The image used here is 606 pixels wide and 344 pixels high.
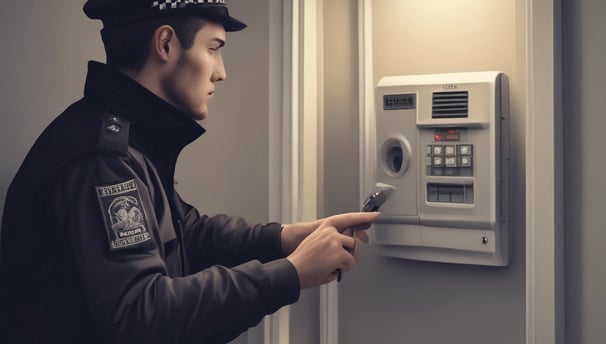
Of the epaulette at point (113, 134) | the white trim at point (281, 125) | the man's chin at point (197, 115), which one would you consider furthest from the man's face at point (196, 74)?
the white trim at point (281, 125)

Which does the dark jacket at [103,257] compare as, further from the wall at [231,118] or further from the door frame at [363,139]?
the door frame at [363,139]

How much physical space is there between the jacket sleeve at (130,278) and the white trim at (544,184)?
2.11 feet

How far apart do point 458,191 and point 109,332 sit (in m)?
0.97

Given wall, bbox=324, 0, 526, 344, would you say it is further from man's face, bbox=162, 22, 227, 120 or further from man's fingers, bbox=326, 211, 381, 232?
man's face, bbox=162, 22, 227, 120

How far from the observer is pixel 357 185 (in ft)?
6.41

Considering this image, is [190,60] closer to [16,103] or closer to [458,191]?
[16,103]

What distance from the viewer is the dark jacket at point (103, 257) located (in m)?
1.10

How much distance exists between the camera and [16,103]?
130 centimetres

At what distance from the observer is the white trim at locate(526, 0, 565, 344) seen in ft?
4.77

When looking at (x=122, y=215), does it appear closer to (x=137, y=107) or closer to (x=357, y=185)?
(x=137, y=107)

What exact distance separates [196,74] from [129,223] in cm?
38

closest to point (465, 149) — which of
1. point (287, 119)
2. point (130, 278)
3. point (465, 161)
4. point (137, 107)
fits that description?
point (465, 161)

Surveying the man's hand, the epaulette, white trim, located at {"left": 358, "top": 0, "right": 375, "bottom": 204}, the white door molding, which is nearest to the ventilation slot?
white trim, located at {"left": 358, "top": 0, "right": 375, "bottom": 204}

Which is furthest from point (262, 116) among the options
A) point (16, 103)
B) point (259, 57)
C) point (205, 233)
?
point (16, 103)
